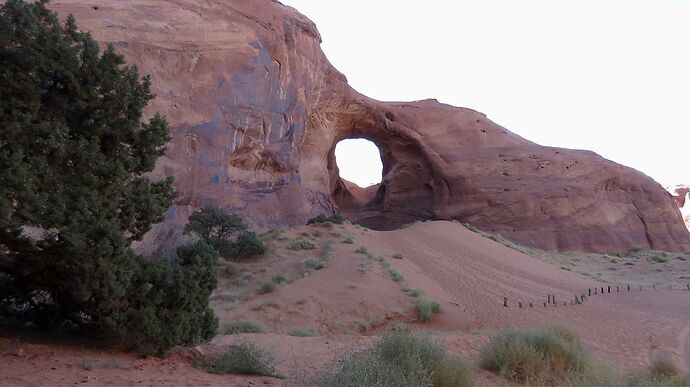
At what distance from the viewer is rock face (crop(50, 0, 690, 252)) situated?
23828mm

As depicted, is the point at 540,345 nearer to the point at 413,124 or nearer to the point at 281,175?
the point at 281,175

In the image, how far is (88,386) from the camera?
6.23 m

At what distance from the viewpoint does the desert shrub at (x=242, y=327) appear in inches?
520

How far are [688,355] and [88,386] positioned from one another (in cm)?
1162

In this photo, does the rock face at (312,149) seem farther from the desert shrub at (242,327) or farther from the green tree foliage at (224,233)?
the desert shrub at (242,327)

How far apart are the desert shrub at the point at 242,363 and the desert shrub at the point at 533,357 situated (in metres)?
3.17

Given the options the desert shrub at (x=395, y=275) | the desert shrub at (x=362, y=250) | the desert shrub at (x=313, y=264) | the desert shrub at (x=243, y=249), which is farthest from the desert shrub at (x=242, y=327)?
the desert shrub at (x=362, y=250)

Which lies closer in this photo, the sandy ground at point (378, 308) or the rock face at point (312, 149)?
the sandy ground at point (378, 308)

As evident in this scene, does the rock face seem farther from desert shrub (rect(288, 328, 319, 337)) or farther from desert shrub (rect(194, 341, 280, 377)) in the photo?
desert shrub (rect(194, 341, 280, 377))

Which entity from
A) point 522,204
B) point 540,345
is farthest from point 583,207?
point 540,345

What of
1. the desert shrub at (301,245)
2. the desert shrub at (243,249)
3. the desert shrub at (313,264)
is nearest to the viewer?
the desert shrub at (313,264)

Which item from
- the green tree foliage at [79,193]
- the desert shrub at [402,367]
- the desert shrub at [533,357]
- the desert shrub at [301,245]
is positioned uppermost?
the green tree foliage at [79,193]

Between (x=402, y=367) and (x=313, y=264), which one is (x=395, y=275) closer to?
(x=313, y=264)

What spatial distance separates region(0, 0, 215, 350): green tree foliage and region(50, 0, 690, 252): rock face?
12.3m
